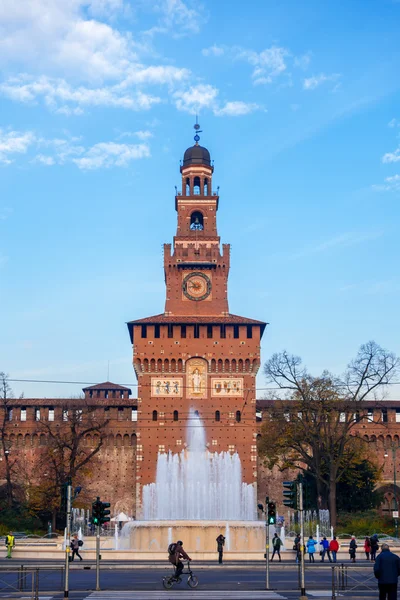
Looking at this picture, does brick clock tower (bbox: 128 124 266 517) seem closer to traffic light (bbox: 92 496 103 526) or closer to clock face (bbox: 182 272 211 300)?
clock face (bbox: 182 272 211 300)

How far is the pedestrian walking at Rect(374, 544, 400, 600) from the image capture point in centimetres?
1360

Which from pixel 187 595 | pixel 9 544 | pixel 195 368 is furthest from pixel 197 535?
pixel 195 368

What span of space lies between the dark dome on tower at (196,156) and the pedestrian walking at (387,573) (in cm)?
5385

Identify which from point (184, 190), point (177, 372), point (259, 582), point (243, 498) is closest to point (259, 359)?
point (177, 372)

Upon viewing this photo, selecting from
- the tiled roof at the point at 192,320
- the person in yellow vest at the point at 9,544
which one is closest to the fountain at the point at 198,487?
the tiled roof at the point at 192,320

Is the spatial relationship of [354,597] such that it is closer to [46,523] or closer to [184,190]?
[46,523]

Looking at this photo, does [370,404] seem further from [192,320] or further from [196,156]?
[196,156]

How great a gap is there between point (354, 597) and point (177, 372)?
4086cm

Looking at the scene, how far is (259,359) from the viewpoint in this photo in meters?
60.4

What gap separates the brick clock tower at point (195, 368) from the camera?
2314 inches

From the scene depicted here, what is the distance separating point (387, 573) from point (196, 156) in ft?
178

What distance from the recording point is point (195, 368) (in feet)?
197

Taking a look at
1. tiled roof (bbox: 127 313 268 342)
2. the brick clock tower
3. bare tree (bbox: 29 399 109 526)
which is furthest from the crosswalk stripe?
tiled roof (bbox: 127 313 268 342)

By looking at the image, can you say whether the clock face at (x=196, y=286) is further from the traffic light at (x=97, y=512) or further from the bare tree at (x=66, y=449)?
the traffic light at (x=97, y=512)
